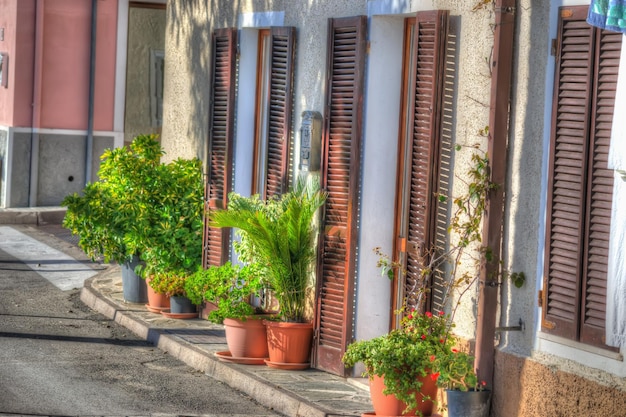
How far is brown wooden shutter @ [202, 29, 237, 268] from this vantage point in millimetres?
12289

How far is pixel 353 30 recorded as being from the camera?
33.0 feet

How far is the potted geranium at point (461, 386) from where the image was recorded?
8031 mm

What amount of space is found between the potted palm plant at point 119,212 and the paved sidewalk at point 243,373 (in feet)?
1.72

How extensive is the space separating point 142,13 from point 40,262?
6764 mm

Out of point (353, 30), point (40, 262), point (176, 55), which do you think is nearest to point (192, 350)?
point (353, 30)

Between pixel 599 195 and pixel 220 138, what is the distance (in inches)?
228

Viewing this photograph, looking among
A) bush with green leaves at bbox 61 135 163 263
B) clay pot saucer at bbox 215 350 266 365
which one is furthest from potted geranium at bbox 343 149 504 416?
bush with green leaves at bbox 61 135 163 263

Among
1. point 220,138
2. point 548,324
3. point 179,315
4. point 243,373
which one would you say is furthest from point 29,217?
point 548,324

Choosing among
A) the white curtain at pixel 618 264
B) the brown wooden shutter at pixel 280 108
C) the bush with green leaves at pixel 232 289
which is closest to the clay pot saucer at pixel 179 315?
the bush with green leaves at pixel 232 289

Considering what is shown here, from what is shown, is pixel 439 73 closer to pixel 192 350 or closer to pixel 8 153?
pixel 192 350

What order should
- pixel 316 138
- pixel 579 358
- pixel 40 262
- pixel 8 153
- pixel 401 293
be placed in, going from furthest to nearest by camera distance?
pixel 8 153 < pixel 40 262 < pixel 316 138 < pixel 401 293 < pixel 579 358

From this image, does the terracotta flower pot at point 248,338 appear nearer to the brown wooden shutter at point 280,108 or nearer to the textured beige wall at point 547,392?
the brown wooden shutter at point 280,108

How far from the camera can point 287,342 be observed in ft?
34.0

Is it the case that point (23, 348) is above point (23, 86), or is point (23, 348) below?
below
